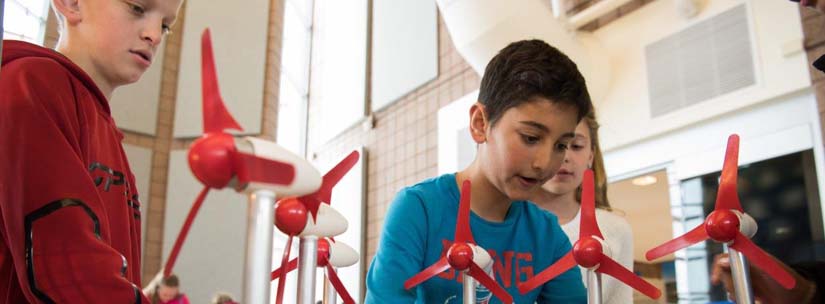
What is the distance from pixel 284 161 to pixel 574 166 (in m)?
1.36

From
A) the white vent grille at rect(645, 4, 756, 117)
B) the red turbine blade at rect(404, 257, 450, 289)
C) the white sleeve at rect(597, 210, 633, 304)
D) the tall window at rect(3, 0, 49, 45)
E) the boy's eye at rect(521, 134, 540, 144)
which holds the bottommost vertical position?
the red turbine blade at rect(404, 257, 450, 289)

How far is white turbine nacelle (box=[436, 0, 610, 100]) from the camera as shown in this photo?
298 cm

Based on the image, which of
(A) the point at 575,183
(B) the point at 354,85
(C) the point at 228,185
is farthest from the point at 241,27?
(C) the point at 228,185

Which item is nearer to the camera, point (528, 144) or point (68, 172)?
point (68, 172)

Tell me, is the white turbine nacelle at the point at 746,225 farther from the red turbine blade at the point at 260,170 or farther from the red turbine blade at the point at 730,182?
the red turbine blade at the point at 260,170

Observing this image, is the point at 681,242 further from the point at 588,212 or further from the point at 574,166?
the point at 574,166

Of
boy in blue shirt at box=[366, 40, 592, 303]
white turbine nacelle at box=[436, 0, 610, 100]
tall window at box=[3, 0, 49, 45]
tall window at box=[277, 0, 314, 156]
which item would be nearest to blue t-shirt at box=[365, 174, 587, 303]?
boy in blue shirt at box=[366, 40, 592, 303]

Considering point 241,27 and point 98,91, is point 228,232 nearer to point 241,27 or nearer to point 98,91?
point 241,27

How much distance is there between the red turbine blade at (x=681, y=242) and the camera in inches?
28.5

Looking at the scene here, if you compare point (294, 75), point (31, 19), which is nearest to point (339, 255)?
point (31, 19)

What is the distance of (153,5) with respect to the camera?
0.85 m

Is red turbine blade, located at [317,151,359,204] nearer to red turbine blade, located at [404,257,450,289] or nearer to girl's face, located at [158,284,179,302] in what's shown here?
red turbine blade, located at [404,257,450,289]

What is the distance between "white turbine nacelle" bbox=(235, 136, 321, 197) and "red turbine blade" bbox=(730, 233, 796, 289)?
18.3 inches

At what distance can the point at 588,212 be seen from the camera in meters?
0.79
